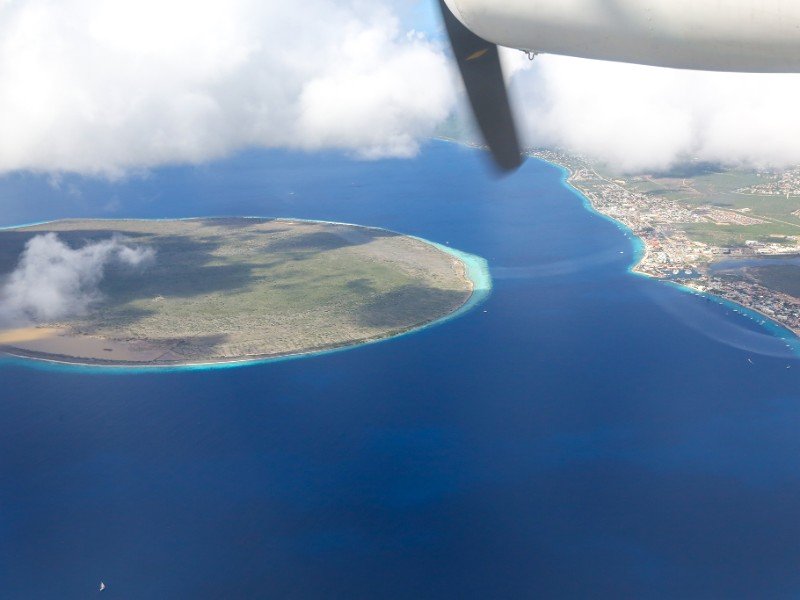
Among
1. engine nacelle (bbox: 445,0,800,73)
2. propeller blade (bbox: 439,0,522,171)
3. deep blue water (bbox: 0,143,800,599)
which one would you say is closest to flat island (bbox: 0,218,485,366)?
deep blue water (bbox: 0,143,800,599)

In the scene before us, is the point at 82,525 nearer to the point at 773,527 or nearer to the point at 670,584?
the point at 670,584

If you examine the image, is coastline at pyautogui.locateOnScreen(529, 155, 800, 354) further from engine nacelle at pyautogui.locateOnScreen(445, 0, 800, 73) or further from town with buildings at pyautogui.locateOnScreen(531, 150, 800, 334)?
engine nacelle at pyautogui.locateOnScreen(445, 0, 800, 73)

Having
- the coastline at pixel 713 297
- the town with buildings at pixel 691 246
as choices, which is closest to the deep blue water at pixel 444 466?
the coastline at pixel 713 297

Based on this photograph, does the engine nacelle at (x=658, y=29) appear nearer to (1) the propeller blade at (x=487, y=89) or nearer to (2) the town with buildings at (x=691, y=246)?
(1) the propeller blade at (x=487, y=89)

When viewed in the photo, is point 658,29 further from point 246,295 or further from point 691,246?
point 691,246

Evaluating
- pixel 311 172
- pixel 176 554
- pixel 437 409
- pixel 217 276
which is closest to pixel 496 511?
pixel 437 409

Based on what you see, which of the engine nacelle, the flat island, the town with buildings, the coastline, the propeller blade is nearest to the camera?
the engine nacelle
